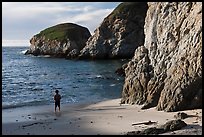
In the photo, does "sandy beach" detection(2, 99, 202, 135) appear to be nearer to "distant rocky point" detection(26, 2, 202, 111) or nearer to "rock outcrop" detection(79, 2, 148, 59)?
"distant rocky point" detection(26, 2, 202, 111)

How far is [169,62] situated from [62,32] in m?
93.4

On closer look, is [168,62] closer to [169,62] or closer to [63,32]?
[169,62]

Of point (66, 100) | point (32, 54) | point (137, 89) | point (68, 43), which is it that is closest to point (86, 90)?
point (66, 100)

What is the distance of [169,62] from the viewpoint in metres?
24.1

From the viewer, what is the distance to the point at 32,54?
403ft

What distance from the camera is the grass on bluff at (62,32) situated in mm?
110412

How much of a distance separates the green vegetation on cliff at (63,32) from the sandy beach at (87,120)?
271 ft

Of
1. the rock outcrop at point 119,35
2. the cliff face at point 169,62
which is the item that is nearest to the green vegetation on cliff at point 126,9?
the rock outcrop at point 119,35

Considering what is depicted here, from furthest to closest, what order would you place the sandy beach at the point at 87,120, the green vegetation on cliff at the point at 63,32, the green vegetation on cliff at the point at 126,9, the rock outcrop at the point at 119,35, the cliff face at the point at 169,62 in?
the green vegetation on cliff at the point at 63,32 → the green vegetation on cliff at the point at 126,9 → the rock outcrop at the point at 119,35 → the cliff face at the point at 169,62 → the sandy beach at the point at 87,120

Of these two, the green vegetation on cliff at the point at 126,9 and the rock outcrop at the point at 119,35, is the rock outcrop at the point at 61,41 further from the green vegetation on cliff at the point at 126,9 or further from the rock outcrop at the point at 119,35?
the green vegetation on cliff at the point at 126,9

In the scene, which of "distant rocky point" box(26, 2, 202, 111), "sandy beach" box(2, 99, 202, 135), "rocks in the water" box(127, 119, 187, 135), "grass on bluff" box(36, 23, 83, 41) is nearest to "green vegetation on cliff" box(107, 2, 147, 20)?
"grass on bluff" box(36, 23, 83, 41)

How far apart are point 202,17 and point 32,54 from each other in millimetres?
105780

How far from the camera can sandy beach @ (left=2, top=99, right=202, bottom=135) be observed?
17812 millimetres

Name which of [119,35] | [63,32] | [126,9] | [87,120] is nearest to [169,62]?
[87,120]
